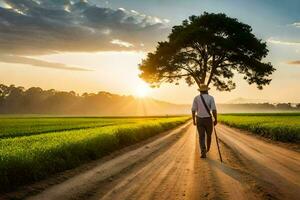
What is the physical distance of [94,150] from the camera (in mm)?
15914

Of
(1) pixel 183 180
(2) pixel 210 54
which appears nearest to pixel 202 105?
(1) pixel 183 180

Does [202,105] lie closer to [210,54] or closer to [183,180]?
[183,180]

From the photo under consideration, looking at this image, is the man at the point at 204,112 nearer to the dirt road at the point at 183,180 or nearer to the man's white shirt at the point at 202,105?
the man's white shirt at the point at 202,105

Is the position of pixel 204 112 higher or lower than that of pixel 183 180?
higher

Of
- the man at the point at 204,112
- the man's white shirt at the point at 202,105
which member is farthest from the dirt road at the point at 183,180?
the man's white shirt at the point at 202,105

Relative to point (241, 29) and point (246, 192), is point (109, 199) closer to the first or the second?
point (246, 192)

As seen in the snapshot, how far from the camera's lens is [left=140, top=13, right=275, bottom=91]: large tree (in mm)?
46562

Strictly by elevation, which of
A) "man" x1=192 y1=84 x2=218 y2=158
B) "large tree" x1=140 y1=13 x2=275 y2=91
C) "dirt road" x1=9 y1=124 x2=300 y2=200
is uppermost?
"large tree" x1=140 y1=13 x2=275 y2=91

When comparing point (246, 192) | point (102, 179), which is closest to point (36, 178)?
point (102, 179)

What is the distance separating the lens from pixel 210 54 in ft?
162

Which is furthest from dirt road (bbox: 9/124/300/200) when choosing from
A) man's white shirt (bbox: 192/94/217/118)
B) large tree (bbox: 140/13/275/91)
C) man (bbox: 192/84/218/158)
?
large tree (bbox: 140/13/275/91)

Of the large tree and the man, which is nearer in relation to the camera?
the man

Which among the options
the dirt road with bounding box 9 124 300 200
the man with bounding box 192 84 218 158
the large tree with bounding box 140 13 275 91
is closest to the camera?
the dirt road with bounding box 9 124 300 200

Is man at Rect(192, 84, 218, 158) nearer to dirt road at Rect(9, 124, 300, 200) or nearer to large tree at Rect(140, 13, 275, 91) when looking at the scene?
dirt road at Rect(9, 124, 300, 200)
